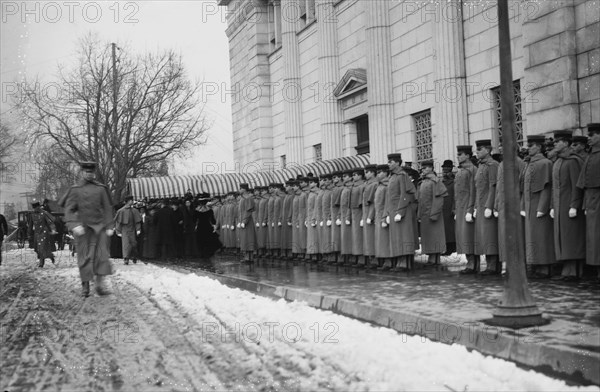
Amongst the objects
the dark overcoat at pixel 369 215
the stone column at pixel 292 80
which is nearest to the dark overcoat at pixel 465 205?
the dark overcoat at pixel 369 215

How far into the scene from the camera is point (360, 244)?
17281 mm

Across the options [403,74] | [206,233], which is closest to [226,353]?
[403,74]

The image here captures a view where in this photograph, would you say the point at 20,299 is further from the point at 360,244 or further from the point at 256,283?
the point at 360,244

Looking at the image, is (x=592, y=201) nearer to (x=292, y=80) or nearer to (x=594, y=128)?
(x=594, y=128)

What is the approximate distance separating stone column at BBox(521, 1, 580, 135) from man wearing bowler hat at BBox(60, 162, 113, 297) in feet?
30.6

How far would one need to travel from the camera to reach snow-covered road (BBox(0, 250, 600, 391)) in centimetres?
666

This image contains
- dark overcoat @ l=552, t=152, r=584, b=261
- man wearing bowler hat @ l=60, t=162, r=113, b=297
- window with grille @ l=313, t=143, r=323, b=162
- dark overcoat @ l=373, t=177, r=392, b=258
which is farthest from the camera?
window with grille @ l=313, t=143, r=323, b=162

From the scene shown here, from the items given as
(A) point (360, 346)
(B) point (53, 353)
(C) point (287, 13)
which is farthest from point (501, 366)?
(C) point (287, 13)

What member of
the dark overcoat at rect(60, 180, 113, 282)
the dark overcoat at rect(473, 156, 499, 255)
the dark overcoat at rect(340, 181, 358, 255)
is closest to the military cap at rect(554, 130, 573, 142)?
the dark overcoat at rect(473, 156, 499, 255)

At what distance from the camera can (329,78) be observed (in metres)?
31.2

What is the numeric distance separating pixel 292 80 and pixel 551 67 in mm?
19620

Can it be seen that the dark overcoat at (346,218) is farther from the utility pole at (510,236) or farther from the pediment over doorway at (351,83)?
the pediment over doorway at (351,83)

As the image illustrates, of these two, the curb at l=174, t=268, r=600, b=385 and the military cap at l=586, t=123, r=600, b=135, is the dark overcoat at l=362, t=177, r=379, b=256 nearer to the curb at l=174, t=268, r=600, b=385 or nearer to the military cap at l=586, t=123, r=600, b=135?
the curb at l=174, t=268, r=600, b=385

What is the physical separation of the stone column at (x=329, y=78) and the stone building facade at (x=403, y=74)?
0.05m
